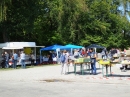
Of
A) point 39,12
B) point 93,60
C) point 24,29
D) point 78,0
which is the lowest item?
point 93,60

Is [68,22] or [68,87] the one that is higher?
[68,22]

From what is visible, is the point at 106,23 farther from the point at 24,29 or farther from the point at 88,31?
the point at 24,29

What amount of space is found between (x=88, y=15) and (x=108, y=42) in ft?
20.6

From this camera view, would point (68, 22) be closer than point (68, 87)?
No

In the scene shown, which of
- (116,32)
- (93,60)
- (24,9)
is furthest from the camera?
(116,32)

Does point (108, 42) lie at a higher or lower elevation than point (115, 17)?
lower

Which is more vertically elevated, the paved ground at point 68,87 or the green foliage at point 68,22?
the green foliage at point 68,22

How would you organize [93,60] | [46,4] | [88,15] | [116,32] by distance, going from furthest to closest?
[116,32], [88,15], [46,4], [93,60]

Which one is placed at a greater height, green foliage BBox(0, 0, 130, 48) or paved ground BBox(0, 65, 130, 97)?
green foliage BBox(0, 0, 130, 48)

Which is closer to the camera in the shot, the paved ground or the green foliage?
the paved ground

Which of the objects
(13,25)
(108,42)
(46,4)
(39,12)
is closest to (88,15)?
(108,42)

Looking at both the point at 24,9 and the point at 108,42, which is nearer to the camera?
the point at 24,9

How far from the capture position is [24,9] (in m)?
40.8

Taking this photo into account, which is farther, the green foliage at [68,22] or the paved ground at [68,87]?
the green foliage at [68,22]
